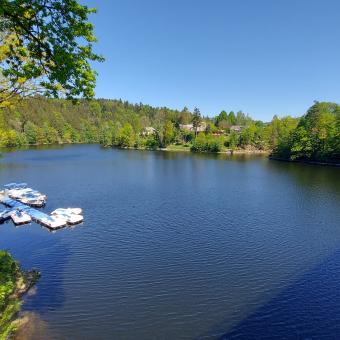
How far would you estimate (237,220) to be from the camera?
168 ft

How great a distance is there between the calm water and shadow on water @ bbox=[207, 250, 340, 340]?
8cm

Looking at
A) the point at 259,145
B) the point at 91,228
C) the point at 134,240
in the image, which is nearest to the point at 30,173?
the point at 91,228

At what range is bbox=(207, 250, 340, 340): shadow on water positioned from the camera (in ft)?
77.5

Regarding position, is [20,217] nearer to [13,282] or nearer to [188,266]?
[13,282]

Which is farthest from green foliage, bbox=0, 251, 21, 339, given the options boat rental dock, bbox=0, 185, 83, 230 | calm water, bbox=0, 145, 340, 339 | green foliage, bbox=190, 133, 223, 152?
green foliage, bbox=190, 133, 223, 152

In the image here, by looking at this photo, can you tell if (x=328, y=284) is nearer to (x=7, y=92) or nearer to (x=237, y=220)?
(x=237, y=220)

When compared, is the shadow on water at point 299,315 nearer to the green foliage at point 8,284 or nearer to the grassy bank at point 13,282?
the green foliage at point 8,284

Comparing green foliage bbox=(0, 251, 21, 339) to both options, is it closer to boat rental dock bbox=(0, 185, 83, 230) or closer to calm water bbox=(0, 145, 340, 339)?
calm water bbox=(0, 145, 340, 339)

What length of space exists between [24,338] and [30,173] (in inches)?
3160

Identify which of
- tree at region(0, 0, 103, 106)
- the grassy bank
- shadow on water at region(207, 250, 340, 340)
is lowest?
shadow on water at region(207, 250, 340, 340)

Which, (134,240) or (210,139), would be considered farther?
(210,139)

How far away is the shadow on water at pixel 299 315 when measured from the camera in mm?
23609

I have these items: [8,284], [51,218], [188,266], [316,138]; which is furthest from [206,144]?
[8,284]

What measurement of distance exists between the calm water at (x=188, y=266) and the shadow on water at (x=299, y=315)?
0.08m
